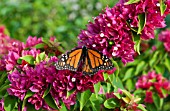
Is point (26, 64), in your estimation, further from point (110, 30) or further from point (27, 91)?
point (110, 30)

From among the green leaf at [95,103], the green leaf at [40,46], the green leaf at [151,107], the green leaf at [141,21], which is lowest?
the green leaf at [151,107]

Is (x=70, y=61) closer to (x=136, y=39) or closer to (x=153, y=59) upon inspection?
(x=136, y=39)

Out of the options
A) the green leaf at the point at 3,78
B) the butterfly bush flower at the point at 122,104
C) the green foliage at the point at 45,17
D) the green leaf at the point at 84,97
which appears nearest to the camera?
the green leaf at the point at 84,97

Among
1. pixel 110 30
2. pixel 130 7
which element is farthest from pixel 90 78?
pixel 130 7

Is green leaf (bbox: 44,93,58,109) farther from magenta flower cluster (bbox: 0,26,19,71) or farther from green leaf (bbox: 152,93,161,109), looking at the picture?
green leaf (bbox: 152,93,161,109)

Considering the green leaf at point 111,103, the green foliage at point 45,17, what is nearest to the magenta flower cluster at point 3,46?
the green leaf at point 111,103

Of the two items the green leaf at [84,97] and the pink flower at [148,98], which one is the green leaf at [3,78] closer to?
the green leaf at [84,97]
